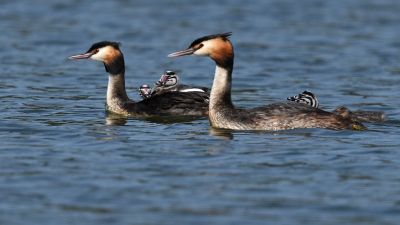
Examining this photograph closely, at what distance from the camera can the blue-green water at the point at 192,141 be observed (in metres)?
7.28

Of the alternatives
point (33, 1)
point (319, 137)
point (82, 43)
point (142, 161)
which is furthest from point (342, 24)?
point (142, 161)

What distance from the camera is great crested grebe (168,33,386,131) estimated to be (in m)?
10.9

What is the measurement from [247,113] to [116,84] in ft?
11.4

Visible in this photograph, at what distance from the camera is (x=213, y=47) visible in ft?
37.0

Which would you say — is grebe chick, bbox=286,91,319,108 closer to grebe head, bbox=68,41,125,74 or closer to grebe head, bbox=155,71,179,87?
grebe head, bbox=155,71,179,87

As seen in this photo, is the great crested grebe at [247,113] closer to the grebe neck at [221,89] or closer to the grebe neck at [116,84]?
the grebe neck at [221,89]

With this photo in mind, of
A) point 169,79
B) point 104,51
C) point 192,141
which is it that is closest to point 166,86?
point 169,79

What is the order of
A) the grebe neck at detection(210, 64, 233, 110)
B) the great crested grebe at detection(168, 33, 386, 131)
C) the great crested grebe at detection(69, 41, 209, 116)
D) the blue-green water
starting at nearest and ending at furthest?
the blue-green water < the great crested grebe at detection(168, 33, 386, 131) < the grebe neck at detection(210, 64, 233, 110) < the great crested grebe at detection(69, 41, 209, 116)

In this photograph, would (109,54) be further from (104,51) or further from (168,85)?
(168,85)

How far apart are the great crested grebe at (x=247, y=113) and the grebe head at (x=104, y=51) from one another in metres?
2.62

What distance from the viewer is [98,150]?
32.0 ft

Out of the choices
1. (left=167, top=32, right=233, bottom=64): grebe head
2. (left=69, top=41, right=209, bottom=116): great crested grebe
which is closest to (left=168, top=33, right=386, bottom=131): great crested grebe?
(left=167, top=32, right=233, bottom=64): grebe head

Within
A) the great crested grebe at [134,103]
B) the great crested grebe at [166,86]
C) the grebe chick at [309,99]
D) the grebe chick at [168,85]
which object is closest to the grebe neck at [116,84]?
the great crested grebe at [134,103]

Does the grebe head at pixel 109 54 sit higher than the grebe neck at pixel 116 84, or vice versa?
the grebe head at pixel 109 54
